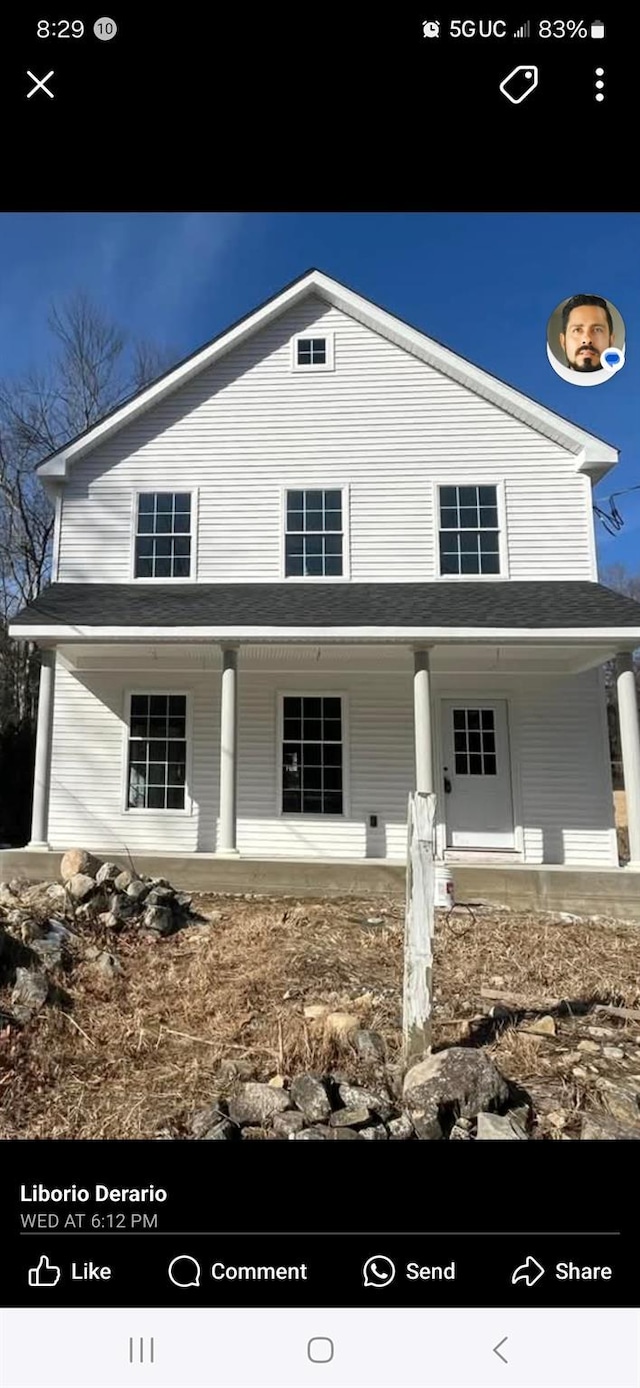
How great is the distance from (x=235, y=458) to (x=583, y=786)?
6.71 m

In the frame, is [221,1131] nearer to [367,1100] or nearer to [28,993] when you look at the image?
[367,1100]

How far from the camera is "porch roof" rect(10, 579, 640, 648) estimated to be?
25.7 feet

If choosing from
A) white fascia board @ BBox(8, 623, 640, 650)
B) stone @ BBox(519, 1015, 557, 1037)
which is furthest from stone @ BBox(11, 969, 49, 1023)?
white fascia board @ BBox(8, 623, 640, 650)

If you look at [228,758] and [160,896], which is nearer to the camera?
[160,896]

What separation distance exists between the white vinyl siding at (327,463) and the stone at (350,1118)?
7813 mm

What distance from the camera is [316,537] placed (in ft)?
31.7

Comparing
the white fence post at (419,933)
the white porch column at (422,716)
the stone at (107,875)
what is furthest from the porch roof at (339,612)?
the white fence post at (419,933)

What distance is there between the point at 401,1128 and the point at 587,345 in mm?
2471

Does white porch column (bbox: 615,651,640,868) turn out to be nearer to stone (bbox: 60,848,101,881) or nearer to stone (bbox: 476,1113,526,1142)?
stone (bbox: 60,848,101,881)

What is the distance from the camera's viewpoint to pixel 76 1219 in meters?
1.04

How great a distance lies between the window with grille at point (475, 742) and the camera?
30.6 feet

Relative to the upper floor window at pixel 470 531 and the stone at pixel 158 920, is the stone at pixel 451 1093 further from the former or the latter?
the upper floor window at pixel 470 531
